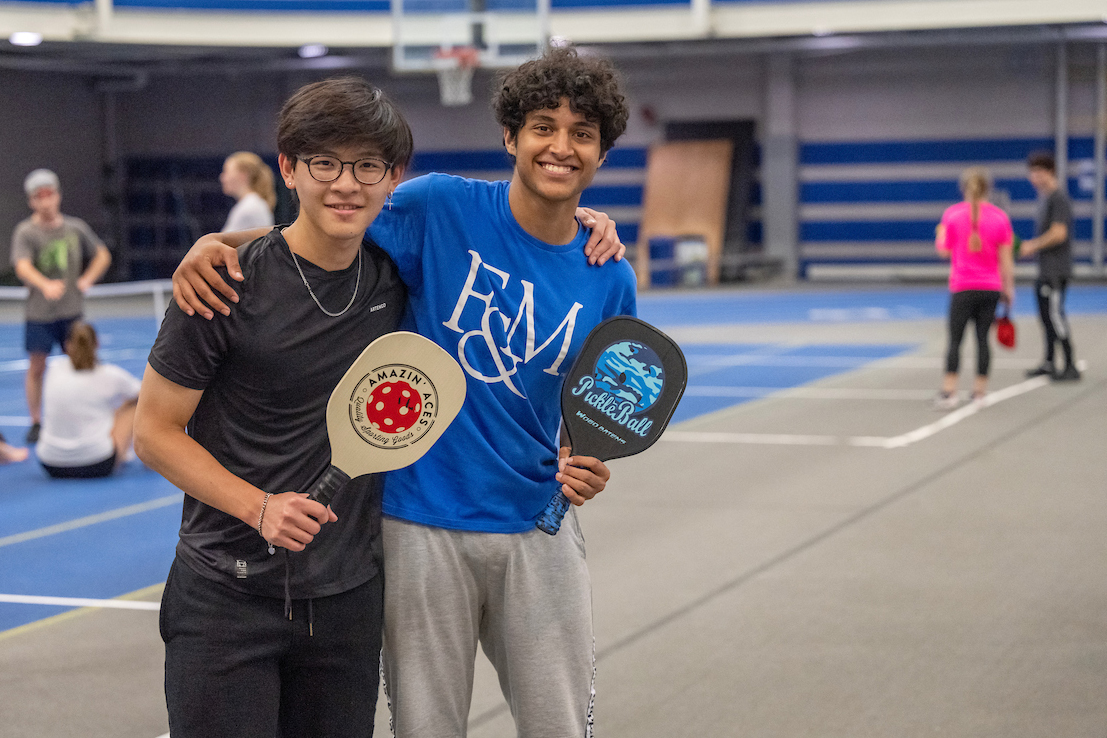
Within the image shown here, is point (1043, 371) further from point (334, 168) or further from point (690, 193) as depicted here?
point (690, 193)

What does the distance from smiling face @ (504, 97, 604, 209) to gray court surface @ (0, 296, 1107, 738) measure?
7.11 ft

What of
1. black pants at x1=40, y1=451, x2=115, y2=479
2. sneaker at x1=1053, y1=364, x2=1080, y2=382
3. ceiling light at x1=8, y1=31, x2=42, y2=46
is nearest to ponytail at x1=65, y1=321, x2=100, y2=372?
black pants at x1=40, y1=451, x2=115, y2=479

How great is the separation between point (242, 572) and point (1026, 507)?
5.73 m

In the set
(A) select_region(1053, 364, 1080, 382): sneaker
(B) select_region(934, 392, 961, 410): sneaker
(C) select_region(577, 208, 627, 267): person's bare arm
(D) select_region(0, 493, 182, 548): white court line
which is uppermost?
(C) select_region(577, 208, 627, 267): person's bare arm

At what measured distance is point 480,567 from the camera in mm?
2650

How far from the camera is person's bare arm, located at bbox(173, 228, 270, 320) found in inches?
89.4

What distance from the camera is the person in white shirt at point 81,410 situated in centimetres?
790

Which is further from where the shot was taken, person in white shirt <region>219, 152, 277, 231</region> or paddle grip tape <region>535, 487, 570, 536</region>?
person in white shirt <region>219, 152, 277, 231</region>

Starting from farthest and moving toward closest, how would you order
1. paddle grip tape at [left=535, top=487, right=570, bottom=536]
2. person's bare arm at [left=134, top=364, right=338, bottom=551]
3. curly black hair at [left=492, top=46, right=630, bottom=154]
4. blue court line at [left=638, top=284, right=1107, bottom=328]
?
blue court line at [left=638, top=284, right=1107, bottom=328] < paddle grip tape at [left=535, top=487, right=570, bottom=536] < curly black hair at [left=492, top=46, right=630, bottom=154] < person's bare arm at [left=134, top=364, right=338, bottom=551]

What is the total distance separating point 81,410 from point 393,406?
20.2 ft

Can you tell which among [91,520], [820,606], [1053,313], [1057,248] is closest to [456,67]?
[1057,248]

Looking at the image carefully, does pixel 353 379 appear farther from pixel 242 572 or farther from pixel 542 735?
pixel 542 735

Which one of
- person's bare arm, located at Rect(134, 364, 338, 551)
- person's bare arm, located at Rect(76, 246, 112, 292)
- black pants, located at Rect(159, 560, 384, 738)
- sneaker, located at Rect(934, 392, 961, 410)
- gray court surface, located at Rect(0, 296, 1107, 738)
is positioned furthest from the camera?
sneaker, located at Rect(934, 392, 961, 410)

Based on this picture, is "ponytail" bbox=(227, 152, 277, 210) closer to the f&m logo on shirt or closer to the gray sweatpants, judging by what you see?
the f&m logo on shirt
